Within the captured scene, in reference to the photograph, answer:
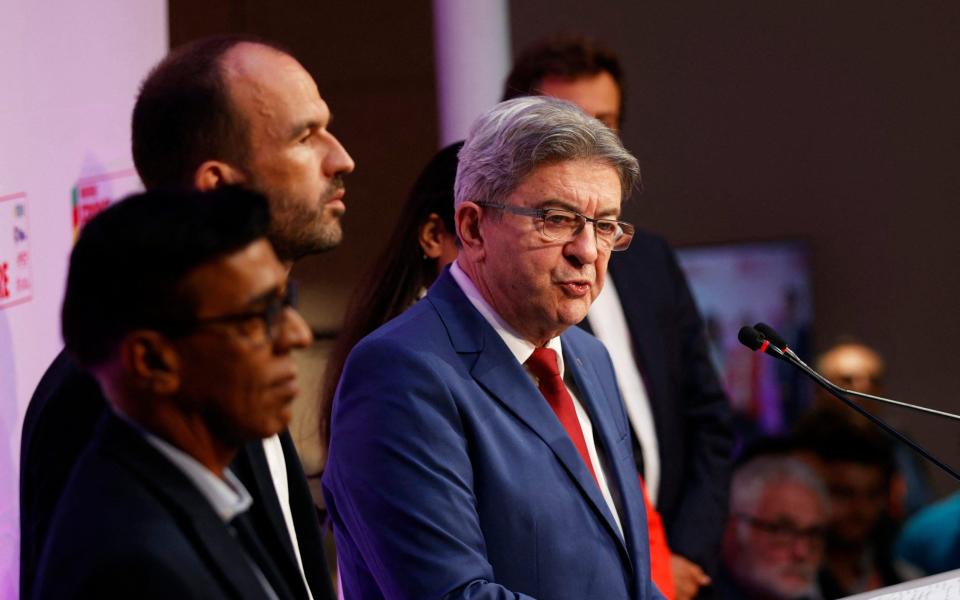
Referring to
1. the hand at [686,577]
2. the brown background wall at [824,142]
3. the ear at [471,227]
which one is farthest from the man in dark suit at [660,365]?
the brown background wall at [824,142]

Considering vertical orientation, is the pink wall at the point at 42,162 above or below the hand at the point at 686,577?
above

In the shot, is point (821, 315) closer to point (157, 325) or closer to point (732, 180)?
point (732, 180)

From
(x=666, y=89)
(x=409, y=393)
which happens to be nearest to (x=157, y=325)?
(x=409, y=393)

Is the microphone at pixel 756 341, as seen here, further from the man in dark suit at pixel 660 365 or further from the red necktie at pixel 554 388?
the man in dark suit at pixel 660 365

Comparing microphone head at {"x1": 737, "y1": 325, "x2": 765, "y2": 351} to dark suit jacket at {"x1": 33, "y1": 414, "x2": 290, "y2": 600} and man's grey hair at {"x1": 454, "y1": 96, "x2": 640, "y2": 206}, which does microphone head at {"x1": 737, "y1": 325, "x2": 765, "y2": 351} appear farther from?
dark suit jacket at {"x1": 33, "y1": 414, "x2": 290, "y2": 600}

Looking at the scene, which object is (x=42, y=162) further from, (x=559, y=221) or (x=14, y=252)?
(x=559, y=221)

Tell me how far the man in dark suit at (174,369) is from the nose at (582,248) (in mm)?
733

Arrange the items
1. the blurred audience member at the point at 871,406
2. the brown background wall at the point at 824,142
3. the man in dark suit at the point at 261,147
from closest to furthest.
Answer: the man in dark suit at the point at 261,147 < the blurred audience member at the point at 871,406 < the brown background wall at the point at 824,142

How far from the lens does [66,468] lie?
1679 mm

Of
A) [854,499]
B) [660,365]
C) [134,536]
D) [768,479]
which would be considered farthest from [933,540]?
[134,536]

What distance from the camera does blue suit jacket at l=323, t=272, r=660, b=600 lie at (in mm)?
1849

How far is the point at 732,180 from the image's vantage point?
574cm

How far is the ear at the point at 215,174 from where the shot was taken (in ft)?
6.68

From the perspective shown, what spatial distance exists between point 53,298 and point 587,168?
1060 millimetres
